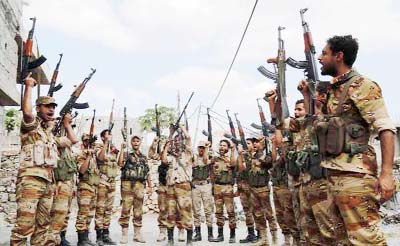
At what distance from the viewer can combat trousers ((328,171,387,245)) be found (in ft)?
8.55

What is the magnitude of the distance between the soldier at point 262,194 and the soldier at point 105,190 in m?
2.79

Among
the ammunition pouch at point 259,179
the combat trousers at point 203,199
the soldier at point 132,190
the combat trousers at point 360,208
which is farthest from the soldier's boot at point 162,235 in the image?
the combat trousers at point 360,208

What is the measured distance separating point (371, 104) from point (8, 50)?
18.5 feet

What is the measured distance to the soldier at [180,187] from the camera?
745 centimetres

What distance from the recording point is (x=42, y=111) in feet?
16.0

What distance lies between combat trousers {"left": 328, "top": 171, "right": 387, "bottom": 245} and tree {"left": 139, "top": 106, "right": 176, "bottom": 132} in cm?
3161

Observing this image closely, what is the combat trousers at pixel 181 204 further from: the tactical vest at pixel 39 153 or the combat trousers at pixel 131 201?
the tactical vest at pixel 39 153

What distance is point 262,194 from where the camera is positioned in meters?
7.55

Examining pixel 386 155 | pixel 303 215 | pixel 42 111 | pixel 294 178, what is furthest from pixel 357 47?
pixel 42 111

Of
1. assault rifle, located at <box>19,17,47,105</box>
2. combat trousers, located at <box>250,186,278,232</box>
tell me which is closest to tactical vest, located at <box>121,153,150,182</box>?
combat trousers, located at <box>250,186,278,232</box>

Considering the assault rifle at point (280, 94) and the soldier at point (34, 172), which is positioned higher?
the assault rifle at point (280, 94)

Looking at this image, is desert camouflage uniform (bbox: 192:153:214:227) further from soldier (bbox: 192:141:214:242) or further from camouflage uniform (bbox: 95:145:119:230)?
camouflage uniform (bbox: 95:145:119:230)

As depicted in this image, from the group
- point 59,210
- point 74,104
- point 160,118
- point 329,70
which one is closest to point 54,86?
point 74,104

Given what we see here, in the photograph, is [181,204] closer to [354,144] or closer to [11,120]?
[354,144]
